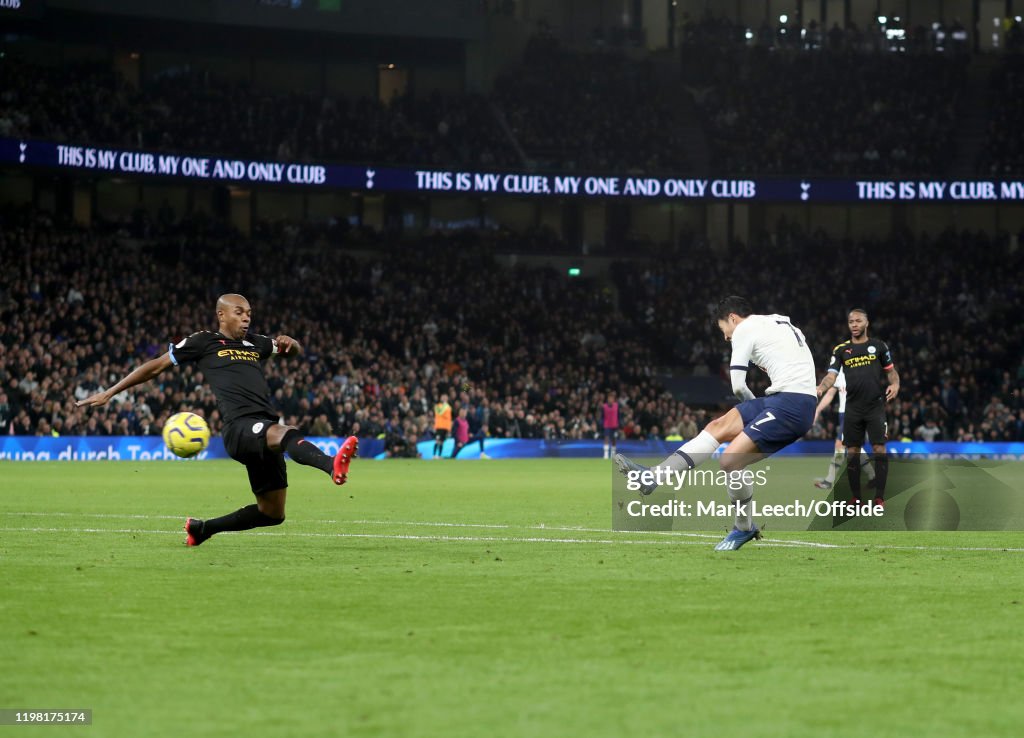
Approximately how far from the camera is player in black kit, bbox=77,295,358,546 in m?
11.4

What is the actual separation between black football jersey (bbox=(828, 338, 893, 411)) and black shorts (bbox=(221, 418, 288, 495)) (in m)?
7.79

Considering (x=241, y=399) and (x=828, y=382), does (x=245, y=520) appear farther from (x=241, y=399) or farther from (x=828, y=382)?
(x=828, y=382)

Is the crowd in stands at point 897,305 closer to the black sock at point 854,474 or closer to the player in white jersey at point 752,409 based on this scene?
the black sock at point 854,474

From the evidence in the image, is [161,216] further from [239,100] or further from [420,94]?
[420,94]

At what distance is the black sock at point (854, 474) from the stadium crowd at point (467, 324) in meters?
23.8

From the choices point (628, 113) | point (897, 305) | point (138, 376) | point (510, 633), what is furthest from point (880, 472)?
point (628, 113)

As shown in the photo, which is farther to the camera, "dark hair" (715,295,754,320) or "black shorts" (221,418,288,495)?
"dark hair" (715,295,754,320)

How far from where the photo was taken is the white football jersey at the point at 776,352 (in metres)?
11.6

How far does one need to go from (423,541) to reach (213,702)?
753 cm

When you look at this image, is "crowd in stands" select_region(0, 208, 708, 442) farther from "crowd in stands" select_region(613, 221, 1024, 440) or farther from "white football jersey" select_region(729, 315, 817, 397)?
"white football jersey" select_region(729, 315, 817, 397)

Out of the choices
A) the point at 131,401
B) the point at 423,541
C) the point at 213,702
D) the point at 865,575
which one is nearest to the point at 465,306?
the point at 131,401

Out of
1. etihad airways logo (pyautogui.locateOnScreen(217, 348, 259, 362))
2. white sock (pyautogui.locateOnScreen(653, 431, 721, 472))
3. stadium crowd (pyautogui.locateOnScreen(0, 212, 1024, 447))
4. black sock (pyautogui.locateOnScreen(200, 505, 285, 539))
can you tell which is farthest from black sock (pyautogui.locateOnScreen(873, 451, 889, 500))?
stadium crowd (pyautogui.locateOnScreen(0, 212, 1024, 447))

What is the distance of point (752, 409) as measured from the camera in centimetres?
1168

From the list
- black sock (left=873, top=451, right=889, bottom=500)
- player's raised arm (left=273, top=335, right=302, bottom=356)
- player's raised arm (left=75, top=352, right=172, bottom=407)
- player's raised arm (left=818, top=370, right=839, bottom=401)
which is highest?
player's raised arm (left=273, top=335, right=302, bottom=356)
